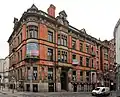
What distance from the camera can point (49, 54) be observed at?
179ft

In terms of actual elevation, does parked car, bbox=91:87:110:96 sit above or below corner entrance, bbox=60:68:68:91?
below

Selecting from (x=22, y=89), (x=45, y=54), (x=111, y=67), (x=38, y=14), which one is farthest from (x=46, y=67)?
(x=111, y=67)

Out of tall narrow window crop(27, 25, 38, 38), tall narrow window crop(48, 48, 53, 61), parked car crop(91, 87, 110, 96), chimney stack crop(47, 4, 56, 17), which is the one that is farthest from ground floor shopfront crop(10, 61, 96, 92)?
chimney stack crop(47, 4, 56, 17)

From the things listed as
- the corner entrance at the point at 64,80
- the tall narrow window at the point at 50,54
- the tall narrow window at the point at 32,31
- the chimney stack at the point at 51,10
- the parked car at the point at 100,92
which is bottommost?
the parked car at the point at 100,92

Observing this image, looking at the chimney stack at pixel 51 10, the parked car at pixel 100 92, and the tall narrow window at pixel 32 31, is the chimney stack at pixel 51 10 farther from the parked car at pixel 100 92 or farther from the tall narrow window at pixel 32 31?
the parked car at pixel 100 92

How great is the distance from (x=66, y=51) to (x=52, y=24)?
24.4 ft

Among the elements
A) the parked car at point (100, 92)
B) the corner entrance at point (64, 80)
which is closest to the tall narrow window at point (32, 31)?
the corner entrance at point (64, 80)

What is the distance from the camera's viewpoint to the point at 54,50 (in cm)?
5569

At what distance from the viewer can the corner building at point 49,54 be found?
5062cm

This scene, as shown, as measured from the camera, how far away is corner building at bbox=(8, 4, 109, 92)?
50.6m

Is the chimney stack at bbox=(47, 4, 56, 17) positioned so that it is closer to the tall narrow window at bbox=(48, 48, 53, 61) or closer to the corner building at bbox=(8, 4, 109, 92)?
the corner building at bbox=(8, 4, 109, 92)

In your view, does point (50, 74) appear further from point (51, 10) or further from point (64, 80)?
point (51, 10)

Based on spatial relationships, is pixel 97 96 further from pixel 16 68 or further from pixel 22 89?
pixel 16 68

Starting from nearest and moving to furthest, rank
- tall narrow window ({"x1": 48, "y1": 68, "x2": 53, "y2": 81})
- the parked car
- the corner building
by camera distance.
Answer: the parked car → the corner building → tall narrow window ({"x1": 48, "y1": 68, "x2": 53, "y2": 81})
